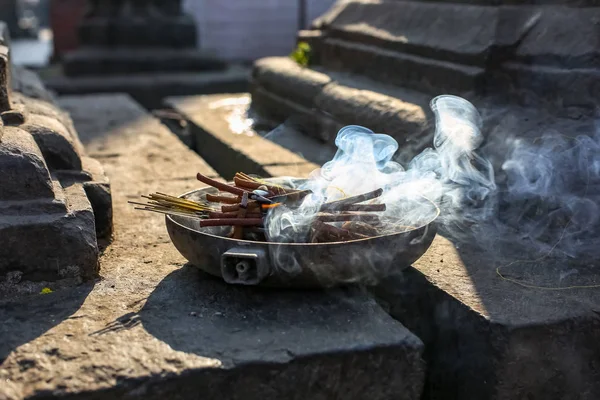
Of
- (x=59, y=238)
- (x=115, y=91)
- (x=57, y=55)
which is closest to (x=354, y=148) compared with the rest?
(x=59, y=238)

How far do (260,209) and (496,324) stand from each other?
96 cm

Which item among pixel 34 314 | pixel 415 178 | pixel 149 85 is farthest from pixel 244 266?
pixel 149 85

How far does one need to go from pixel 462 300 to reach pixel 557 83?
4.84ft

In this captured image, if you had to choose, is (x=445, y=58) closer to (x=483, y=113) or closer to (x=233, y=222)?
(x=483, y=113)

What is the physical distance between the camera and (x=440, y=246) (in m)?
3.07

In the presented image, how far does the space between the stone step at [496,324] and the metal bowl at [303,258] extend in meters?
0.26

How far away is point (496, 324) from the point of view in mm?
2338

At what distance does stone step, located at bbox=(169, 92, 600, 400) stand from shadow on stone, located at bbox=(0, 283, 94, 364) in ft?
3.96

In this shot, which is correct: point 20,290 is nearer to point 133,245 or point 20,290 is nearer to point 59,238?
point 59,238

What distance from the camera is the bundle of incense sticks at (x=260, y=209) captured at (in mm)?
2619

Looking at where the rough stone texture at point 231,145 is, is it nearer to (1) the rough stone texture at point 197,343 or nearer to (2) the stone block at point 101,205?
(2) the stone block at point 101,205

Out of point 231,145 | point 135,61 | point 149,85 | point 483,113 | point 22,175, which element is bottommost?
point 149,85

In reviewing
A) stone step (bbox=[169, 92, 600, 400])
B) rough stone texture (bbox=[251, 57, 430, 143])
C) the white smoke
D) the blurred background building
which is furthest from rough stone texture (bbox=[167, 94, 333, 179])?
the blurred background building

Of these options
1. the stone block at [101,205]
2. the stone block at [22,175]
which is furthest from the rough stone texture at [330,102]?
the stone block at [22,175]
